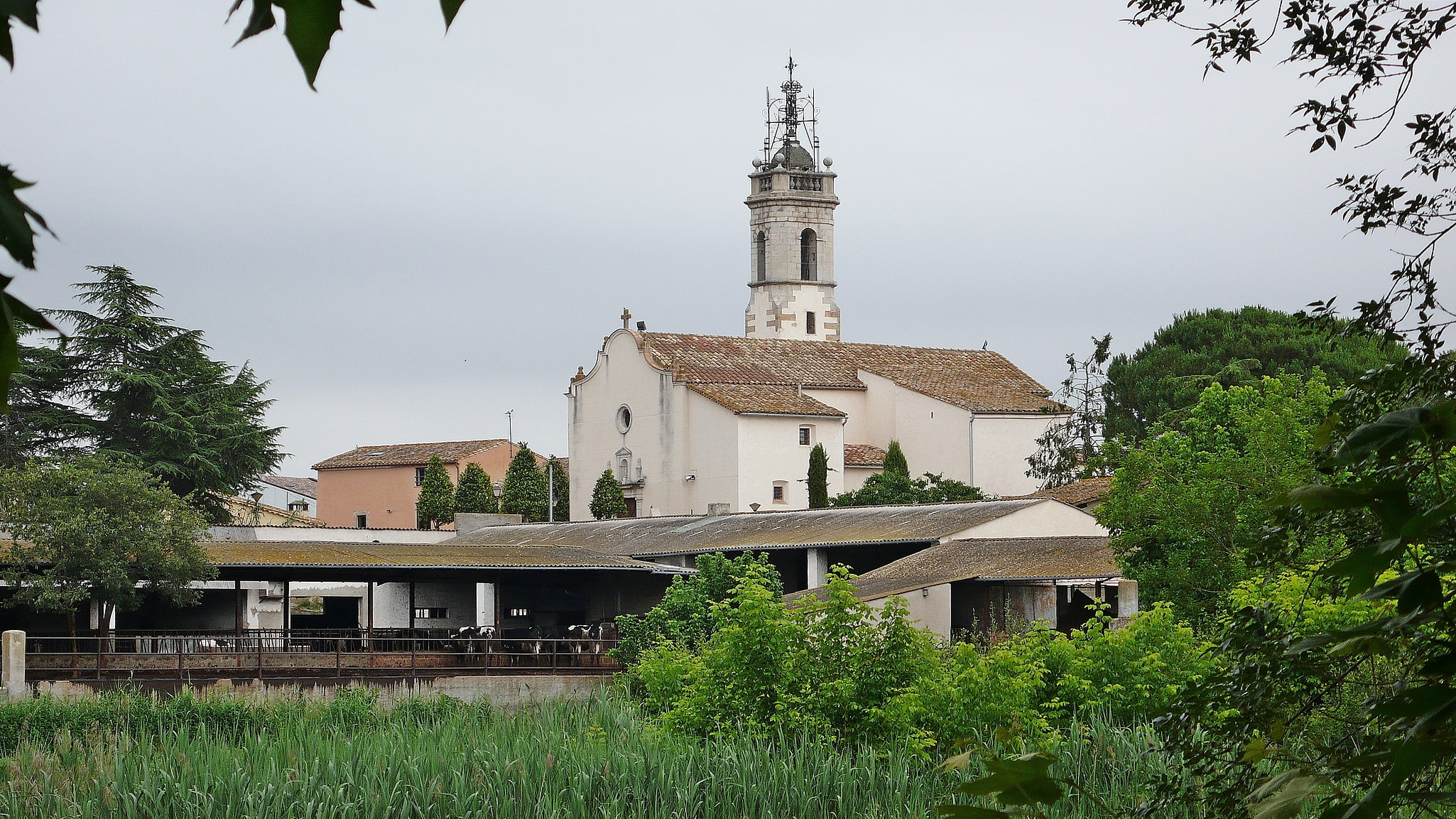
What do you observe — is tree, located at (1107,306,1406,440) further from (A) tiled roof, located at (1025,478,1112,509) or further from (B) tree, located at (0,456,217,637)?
(B) tree, located at (0,456,217,637)

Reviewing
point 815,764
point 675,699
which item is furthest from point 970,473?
point 815,764

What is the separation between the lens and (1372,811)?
4.73ft

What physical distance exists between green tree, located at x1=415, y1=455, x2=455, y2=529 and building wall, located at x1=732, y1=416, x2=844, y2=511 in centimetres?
1239

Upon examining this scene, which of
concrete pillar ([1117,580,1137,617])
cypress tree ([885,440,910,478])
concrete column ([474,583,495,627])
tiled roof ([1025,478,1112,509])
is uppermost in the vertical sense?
cypress tree ([885,440,910,478])

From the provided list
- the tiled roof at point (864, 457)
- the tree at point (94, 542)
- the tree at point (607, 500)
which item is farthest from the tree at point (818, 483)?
the tree at point (94, 542)

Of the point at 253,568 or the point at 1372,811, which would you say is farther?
the point at 253,568

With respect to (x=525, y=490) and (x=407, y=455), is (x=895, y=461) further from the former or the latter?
(x=407, y=455)

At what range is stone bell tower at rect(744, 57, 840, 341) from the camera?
193 ft

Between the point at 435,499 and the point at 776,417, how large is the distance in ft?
45.0

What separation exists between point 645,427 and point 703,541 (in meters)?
15.1

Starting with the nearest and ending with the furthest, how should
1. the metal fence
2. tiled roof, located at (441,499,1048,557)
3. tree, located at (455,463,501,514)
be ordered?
the metal fence
tiled roof, located at (441,499,1048,557)
tree, located at (455,463,501,514)

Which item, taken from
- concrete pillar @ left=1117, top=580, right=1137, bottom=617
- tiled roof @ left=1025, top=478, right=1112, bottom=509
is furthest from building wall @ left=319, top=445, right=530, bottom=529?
concrete pillar @ left=1117, top=580, right=1137, bottom=617

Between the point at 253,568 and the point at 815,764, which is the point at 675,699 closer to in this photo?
the point at 815,764

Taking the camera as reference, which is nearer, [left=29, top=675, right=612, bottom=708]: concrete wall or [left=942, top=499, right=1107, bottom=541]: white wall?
[left=29, top=675, right=612, bottom=708]: concrete wall
